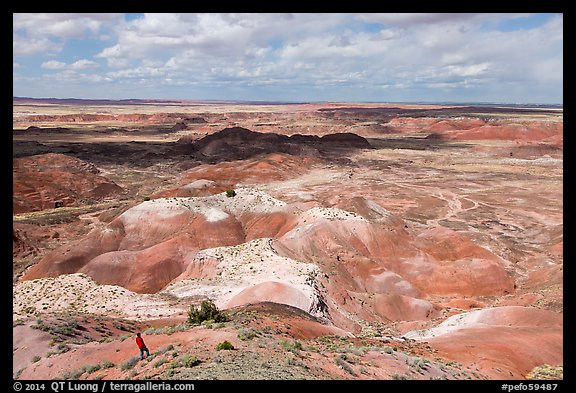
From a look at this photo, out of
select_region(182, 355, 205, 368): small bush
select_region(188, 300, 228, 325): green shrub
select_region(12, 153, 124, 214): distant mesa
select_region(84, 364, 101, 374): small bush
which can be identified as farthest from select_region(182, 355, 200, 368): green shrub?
select_region(12, 153, 124, 214): distant mesa

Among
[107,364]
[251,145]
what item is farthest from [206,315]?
[251,145]

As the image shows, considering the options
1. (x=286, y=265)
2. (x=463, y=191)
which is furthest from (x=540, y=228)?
(x=286, y=265)

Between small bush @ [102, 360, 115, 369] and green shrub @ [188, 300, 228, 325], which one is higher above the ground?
small bush @ [102, 360, 115, 369]

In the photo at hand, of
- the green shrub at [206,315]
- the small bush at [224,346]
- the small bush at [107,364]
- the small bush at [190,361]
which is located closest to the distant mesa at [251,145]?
A: the green shrub at [206,315]

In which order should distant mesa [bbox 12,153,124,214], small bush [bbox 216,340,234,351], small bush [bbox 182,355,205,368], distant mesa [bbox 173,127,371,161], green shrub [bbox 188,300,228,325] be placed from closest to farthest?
1. small bush [bbox 182,355,205,368]
2. small bush [bbox 216,340,234,351]
3. green shrub [bbox 188,300,228,325]
4. distant mesa [bbox 12,153,124,214]
5. distant mesa [bbox 173,127,371,161]

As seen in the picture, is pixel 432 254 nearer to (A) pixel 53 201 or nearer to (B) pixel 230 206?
(B) pixel 230 206

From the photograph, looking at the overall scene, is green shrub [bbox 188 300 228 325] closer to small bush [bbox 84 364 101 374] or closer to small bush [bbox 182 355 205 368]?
small bush [bbox 84 364 101 374]

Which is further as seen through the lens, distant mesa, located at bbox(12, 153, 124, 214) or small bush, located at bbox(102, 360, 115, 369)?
distant mesa, located at bbox(12, 153, 124, 214)
